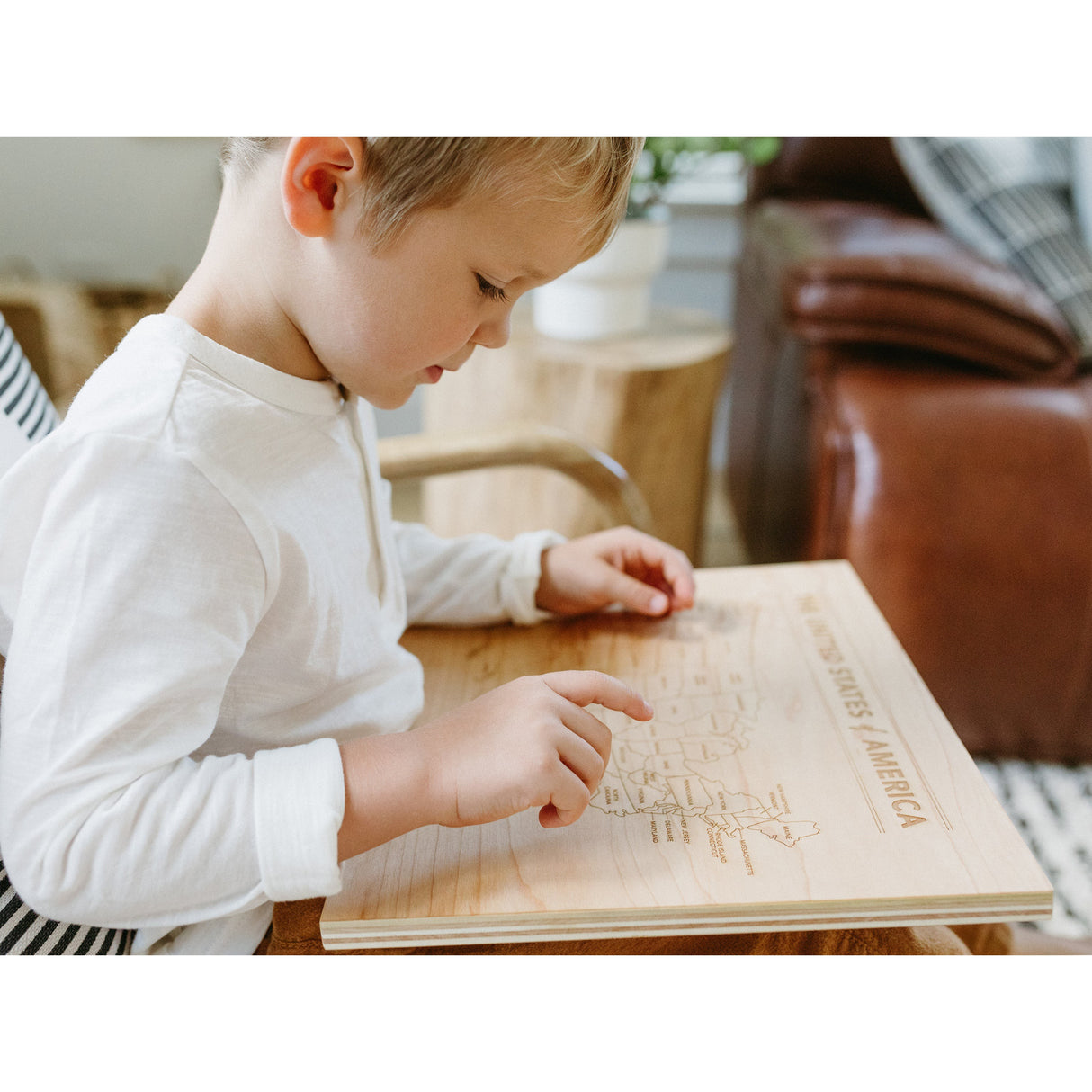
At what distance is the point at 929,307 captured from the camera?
105 centimetres

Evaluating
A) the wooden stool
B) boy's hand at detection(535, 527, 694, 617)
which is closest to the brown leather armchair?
the wooden stool

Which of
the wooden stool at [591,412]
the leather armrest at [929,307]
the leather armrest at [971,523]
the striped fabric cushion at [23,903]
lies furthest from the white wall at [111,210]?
the striped fabric cushion at [23,903]

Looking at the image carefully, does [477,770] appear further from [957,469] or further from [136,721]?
[957,469]

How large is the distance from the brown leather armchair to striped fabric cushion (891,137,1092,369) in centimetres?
8

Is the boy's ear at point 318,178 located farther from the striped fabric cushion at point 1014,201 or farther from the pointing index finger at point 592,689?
the striped fabric cushion at point 1014,201

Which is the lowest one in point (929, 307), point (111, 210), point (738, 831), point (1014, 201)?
point (738, 831)

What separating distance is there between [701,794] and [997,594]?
0.66m

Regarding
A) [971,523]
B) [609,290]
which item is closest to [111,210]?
[609,290]

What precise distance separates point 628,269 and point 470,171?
771 millimetres

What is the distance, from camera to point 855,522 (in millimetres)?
1012

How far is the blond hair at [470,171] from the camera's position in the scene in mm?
421

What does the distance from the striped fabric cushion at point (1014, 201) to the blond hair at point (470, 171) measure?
0.84 meters

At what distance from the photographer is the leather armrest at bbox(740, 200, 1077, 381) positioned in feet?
3.44

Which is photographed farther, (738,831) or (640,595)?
(640,595)
